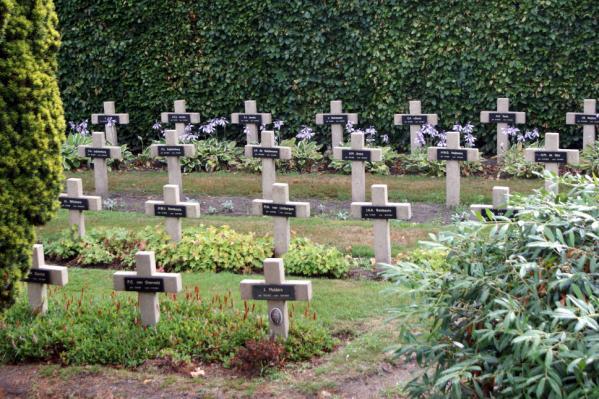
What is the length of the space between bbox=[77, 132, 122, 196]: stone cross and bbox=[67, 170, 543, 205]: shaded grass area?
398mm

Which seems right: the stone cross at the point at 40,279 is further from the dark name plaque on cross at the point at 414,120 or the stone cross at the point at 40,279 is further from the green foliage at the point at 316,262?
the dark name plaque on cross at the point at 414,120

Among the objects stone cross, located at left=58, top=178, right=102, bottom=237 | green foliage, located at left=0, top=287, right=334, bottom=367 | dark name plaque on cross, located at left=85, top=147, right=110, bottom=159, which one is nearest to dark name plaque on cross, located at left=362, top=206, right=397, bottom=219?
green foliage, located at left=0, top=287, right=334, bottom=367

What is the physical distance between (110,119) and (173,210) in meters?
5.61

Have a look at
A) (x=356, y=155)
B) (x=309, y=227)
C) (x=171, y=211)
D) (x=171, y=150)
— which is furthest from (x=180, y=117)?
(x=171, y=211)

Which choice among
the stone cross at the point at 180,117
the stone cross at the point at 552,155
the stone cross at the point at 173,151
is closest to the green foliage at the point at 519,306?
the stone cross at the point at 552,155

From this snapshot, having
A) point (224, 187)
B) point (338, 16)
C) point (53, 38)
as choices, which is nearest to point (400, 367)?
point (53, 38)

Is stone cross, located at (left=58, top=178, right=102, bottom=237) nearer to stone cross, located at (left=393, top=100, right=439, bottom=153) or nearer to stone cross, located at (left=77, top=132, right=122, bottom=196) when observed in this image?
stone cross, located at (left=77, top=132, right=122, bottom=196)

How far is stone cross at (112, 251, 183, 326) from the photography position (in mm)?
7391

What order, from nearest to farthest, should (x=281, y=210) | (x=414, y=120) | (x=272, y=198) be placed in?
1. (x=281, y=210)
2. (x=272, y=198)
3. (x=414, y=120)

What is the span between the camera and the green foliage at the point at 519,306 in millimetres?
4047

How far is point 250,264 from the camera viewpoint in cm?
945

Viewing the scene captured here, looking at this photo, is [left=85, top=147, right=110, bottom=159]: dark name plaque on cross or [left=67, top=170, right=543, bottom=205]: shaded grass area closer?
[left=67, top=170, right=543, bottom=205]: shaded grass area

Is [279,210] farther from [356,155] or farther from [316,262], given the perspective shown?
[356,155]

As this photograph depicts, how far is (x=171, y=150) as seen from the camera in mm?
12109
